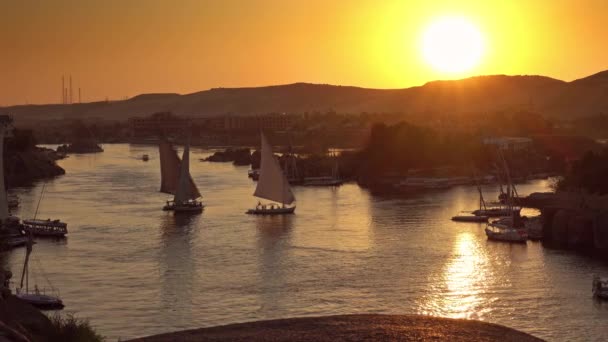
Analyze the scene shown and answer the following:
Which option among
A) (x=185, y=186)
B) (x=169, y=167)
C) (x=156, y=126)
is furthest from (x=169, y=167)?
(x=156, y=126)

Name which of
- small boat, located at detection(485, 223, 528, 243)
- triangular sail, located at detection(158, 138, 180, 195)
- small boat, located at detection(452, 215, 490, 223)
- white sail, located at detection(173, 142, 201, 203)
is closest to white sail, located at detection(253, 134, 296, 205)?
white sail, located at detection(173, 142, 201, 203)

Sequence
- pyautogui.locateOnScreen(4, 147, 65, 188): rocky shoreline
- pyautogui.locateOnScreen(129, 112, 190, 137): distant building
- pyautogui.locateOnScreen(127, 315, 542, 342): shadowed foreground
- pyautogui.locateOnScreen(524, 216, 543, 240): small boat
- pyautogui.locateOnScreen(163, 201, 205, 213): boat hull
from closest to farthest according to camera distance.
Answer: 1. pyautogui.locateOnScreen(127, 315, 542, 342): shadowed foreground
2. pyautogui.locateOnScreen(524, 216, 543, 240): small boat
3. pyautogui.locateOnScreen(163, 201, 205, 213): boat hull
4. pyautogui.locateOnScreen(4, 147, 65, 188): rocky shoreline
5. pyautogui.locateOnScreen(129, 112, 190, 137): distant building

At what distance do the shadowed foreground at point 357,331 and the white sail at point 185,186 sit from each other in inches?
718

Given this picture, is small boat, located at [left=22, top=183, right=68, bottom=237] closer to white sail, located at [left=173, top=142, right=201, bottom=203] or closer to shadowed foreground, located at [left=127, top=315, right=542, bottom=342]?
white sail, located at [left=173, top=142, right=201, bottom=203]

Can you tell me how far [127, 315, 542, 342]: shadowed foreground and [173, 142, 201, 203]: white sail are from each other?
59.8 feet

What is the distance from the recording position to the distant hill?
107750 millimetres

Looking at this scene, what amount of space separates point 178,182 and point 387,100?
345 feet

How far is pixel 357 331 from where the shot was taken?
1137 cm

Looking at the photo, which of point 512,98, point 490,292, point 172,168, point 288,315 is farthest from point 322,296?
point 512,98

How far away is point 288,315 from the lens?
1535cm

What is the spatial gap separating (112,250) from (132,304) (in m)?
5.84

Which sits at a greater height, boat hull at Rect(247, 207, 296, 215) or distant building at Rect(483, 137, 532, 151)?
distant building at Rect(483, 137, 532, 151)

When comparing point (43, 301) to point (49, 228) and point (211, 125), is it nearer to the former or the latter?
point (49, 228)

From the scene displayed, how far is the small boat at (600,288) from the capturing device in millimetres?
16859
